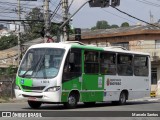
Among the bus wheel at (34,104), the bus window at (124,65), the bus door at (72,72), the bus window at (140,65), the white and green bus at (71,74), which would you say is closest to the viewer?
the white and green bus at (71,74)

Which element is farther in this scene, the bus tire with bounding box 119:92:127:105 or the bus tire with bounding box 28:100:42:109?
the bus tire with bounding box 119:92:127:105

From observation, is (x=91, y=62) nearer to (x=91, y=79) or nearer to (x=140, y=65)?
(x=91, y=79)

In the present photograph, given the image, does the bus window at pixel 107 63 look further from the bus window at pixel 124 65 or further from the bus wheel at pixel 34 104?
the bus wheel at pixel 34 104

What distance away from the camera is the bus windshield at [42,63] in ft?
64.3

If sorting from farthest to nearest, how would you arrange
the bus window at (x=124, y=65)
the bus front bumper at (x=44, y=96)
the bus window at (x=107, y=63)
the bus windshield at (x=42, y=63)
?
the bus window at (x=124, y=65) → the bus window at (x=107, y=63) → the bus windshield at (x=42, y=63) → the bus front bumper at (x=44, y=96)

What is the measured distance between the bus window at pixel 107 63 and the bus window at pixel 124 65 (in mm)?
504

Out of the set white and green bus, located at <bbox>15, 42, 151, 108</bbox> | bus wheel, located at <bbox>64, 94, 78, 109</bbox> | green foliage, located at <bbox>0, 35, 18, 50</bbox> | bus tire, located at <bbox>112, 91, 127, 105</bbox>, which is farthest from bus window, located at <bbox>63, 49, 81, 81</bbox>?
green foliage, located at <bbox>0, 35, 18, 50</bbox>

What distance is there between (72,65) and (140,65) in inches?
268

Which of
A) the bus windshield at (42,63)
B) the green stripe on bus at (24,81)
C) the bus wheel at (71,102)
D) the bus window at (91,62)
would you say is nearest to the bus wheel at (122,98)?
the bus window at (91,62)

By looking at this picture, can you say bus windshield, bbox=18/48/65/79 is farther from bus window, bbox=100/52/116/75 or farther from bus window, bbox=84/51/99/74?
bus window, bbox=100/52/116/75

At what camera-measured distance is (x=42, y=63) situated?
19781 millimetres

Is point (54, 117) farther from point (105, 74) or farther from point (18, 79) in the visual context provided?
point (105, 74)

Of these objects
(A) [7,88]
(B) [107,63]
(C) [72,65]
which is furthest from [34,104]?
(A) [7,88]

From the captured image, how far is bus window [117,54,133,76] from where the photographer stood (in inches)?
950
